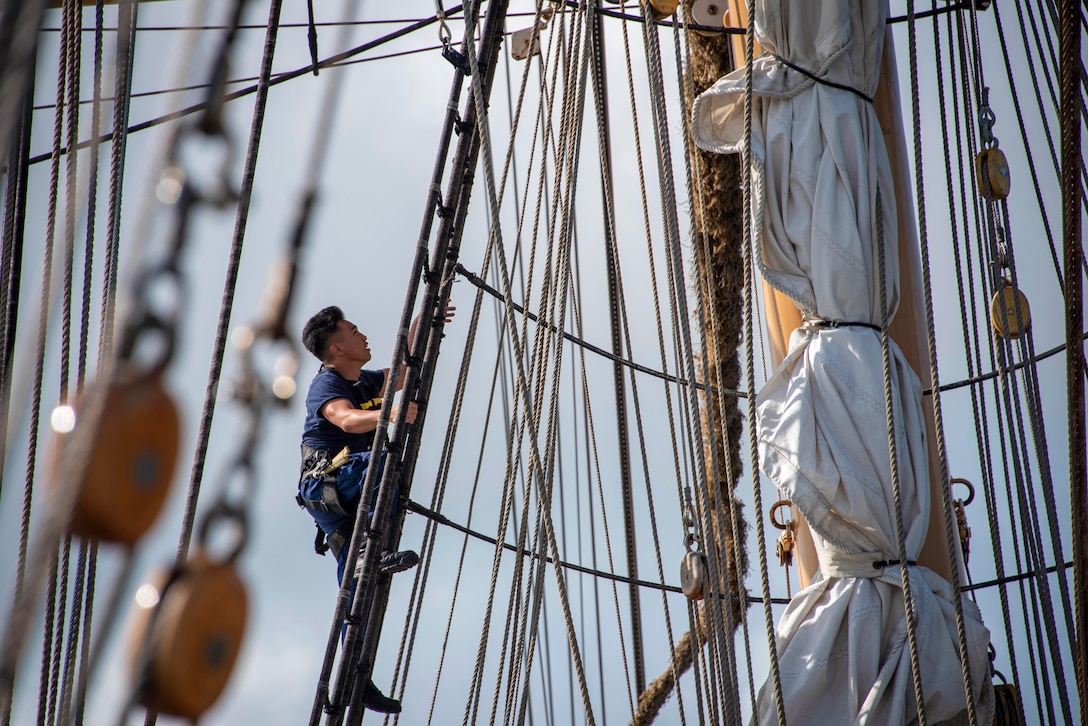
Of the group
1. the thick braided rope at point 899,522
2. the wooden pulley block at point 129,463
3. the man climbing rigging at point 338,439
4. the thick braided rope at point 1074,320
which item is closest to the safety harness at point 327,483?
the man climbing rigging at point 338,439

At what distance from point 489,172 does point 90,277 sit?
101 centimetres

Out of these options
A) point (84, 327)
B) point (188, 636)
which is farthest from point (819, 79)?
point (188, 636)

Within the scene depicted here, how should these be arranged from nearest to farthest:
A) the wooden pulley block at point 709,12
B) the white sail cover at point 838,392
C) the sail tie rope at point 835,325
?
the white sail cover at point 838,392
the sail tie rope at point 835,325
the wooden pulley block at point 709,12

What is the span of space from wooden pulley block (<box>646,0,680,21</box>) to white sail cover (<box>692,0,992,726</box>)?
1.70ft

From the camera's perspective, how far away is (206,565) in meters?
0.84

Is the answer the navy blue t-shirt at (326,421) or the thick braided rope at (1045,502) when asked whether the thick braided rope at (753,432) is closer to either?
the thick braided rope at (1045,502)

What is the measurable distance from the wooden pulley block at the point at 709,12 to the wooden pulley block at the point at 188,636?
4354 mm

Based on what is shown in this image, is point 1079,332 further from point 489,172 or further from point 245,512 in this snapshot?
point 245,512

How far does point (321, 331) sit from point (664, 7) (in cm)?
178

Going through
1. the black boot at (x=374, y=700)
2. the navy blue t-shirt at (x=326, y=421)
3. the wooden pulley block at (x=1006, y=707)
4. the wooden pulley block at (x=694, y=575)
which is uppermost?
the navy blue t-shirt at (x=326, y=421)

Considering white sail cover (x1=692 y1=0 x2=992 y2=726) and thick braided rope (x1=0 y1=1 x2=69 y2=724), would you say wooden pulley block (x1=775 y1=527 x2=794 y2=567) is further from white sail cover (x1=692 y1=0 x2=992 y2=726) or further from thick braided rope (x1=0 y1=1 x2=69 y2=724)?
thick braided rope (x1=0 y1=1 x2=69 y2=724)

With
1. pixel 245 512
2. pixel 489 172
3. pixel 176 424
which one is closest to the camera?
pixel 176 424

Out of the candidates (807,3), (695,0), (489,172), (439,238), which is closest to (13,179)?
(489,172)

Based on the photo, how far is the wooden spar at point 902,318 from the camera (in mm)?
3193
